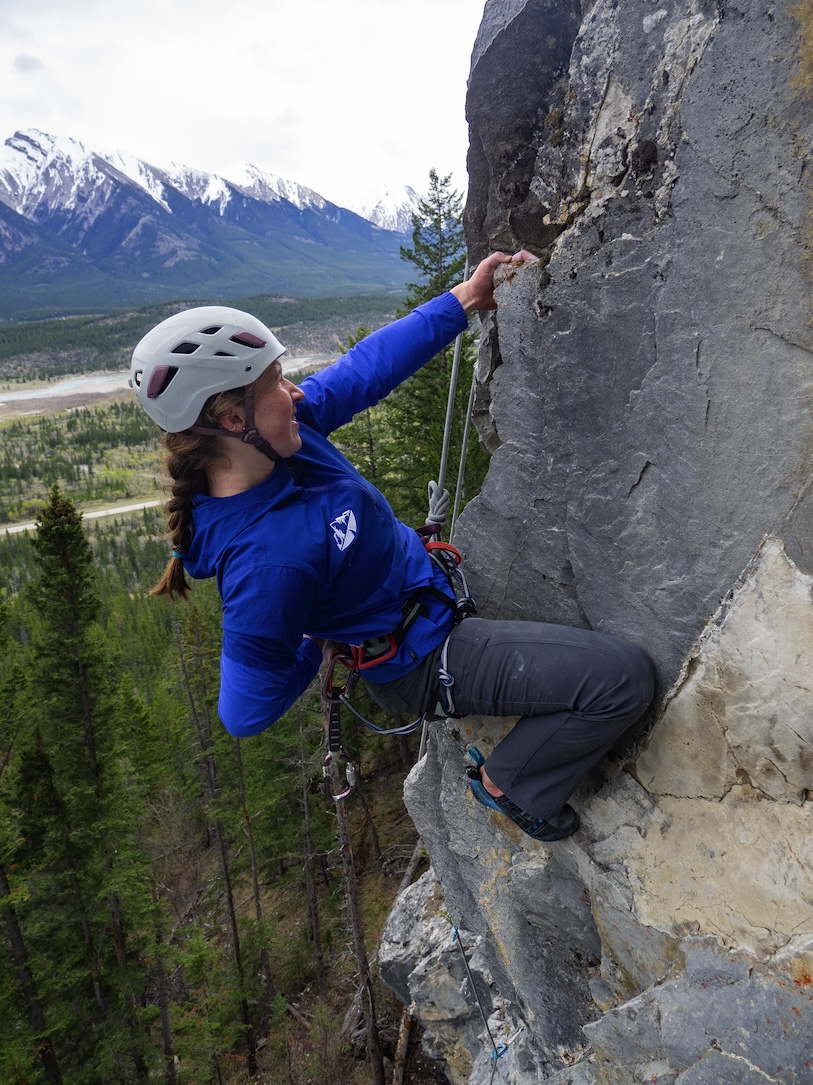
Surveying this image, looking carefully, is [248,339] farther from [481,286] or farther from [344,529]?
[481,286]

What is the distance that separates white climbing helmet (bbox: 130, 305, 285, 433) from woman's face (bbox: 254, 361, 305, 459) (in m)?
0.07

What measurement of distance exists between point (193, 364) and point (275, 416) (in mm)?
364

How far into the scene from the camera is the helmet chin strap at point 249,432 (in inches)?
104

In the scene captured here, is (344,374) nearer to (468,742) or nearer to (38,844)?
(468,742)

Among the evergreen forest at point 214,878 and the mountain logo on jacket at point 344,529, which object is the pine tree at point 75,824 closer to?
the evergreen forest at point 214,878

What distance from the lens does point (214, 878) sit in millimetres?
23062

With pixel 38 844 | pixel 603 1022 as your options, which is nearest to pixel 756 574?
pixel 603 1022

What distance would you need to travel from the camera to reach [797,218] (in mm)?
2504

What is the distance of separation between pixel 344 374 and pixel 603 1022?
10.9ft

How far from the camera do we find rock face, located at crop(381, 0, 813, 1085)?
2.59m

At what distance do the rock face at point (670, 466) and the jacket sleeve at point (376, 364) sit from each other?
307 millimetres

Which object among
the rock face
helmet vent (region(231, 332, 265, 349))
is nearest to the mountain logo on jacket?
helmet vent (region(231, 332, 265, 349))

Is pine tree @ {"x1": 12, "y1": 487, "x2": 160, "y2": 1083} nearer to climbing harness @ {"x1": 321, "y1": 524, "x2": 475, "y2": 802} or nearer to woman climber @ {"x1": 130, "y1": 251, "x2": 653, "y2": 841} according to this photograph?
climbing harness @ {"x1": 321, "y1": 524, "x2": 475, "y2": 802}

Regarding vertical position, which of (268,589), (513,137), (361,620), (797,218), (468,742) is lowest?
(468,742)
